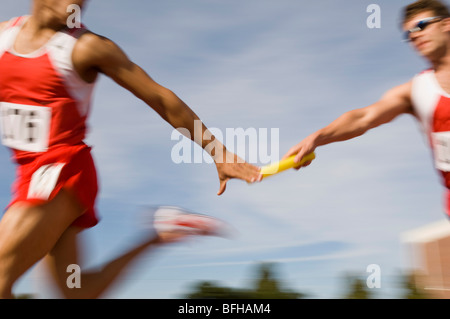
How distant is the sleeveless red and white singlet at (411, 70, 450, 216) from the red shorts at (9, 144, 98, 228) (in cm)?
248

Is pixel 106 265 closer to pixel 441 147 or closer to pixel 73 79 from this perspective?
pixel 73 79

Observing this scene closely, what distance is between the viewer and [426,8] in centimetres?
444

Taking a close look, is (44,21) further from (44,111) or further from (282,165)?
(282,165)

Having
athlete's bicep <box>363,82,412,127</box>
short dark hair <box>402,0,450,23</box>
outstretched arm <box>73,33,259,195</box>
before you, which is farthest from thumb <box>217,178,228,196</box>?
short dark hair <box>402,0,450,23</box>

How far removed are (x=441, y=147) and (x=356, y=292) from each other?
10683mm

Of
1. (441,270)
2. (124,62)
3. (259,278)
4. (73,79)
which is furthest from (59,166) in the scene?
(441,270)

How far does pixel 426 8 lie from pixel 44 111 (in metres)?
2.98

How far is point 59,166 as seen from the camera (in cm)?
336

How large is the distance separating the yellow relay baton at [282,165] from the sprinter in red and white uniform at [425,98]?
9.8 inches

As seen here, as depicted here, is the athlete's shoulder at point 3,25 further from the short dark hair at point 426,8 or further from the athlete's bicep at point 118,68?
the short dark hair at point 426,8

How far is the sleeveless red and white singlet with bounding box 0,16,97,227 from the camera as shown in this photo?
334 centimetres

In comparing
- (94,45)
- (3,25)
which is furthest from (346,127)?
(3,25)

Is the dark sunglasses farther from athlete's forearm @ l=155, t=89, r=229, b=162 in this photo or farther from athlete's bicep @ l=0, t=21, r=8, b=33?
athlete's bicep @ l=0, t=21, r=8, b=33

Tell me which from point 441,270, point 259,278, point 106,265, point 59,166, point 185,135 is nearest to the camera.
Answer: point 59,166
